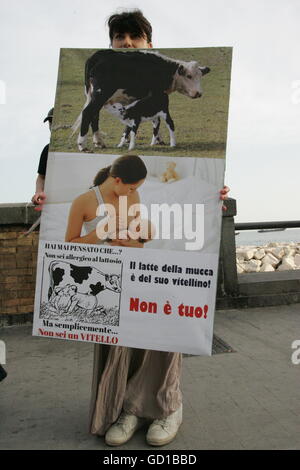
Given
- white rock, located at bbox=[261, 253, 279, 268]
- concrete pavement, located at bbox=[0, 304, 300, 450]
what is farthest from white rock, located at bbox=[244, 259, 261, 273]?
concrete pavement, located at bbox=[0, 304, 300, 450]

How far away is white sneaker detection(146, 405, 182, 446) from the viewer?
2715 mm

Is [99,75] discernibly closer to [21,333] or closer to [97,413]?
[97,413]

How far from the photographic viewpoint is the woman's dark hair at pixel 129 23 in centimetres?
272

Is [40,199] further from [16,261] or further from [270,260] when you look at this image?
[270,260]

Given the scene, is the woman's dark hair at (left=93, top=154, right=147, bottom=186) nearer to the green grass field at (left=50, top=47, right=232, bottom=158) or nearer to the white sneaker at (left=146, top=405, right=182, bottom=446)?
the green grass field at (left=50, top=47, right=232, bottom=158)

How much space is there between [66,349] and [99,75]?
2.96 meters

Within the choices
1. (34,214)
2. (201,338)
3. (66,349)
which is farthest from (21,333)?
(201,338)

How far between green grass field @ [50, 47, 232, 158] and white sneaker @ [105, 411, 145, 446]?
1665mm

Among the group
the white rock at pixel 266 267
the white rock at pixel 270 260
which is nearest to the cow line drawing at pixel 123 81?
the white rock at pixel 266 267

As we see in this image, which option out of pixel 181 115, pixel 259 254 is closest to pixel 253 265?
pixel 259 254

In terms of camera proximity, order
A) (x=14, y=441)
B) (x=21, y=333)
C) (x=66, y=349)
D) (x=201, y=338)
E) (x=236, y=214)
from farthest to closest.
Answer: (x=236, y=214) < (x=21, y=333) < (x=66, y=349) < (x=14, y=441) < (x=201, y=338)

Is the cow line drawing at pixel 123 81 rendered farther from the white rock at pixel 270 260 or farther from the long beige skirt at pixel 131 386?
the white rock at pixel 270 260

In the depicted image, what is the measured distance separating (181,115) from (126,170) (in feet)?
1.45

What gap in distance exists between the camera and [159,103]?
2.57m
